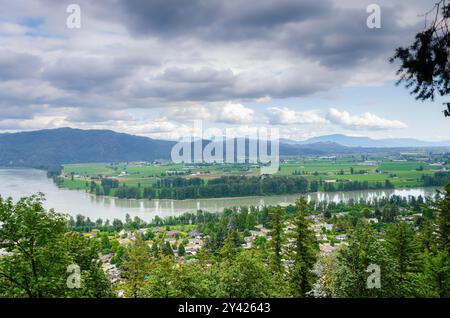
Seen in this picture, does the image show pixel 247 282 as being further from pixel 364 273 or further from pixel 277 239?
pixel 277 239

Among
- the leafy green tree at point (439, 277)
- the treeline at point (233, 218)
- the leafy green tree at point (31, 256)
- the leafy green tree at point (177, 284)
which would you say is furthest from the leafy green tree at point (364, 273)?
the treeline at point (233, 218)

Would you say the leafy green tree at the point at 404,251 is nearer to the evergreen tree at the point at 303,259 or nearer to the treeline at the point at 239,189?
the evergreen tree at the point at 303,259

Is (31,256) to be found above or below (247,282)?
above

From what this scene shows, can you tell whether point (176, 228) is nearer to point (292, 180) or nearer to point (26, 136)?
point (292, 180)

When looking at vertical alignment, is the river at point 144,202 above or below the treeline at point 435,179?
below

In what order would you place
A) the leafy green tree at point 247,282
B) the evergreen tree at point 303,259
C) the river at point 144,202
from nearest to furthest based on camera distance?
the leafy green tree at point 247,282
the evergreen tree at point 303,259
the river at point 144,202

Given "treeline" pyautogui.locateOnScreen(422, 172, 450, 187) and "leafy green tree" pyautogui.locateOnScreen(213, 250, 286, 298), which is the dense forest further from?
"leafy green tree" pyautogui.locateOnScreen(213, 250, 286, 298)

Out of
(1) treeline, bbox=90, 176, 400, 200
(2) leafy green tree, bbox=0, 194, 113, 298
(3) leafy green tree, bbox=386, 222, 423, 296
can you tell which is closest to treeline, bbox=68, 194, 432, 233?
(1) treeline, bbox=90, 176, 400, 200

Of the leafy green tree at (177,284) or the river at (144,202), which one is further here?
the river at (144,202)

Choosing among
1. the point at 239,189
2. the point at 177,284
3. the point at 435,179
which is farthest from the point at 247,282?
the point at 435,179

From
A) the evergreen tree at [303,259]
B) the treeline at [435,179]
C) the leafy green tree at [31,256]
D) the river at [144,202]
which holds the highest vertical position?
the leafy green tree at [31,256]

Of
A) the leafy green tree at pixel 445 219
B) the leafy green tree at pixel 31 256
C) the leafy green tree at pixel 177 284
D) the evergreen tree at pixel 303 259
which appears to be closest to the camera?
the leafy green tree at pixel 31 256

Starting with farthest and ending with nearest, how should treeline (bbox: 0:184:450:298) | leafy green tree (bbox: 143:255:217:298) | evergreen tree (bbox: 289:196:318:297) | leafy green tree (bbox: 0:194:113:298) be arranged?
evergreen tree (bbox: 289:196:318:297)
leafy green tree (bbox: 143:255:217:298)
treeline (bbox: 0:184:450:298)
leafy green tree (bbox: 0:194:113:298)

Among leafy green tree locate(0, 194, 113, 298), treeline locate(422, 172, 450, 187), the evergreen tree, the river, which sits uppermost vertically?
leafy green tree locate(0, 194, 113, 298)
